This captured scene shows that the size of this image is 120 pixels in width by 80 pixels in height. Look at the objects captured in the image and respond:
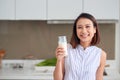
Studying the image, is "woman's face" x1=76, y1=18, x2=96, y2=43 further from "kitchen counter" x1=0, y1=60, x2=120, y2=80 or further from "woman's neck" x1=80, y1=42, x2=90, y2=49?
"kitchen counter" x1=0, y1=60, x2=120, y2=80

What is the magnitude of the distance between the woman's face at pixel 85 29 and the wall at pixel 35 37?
1681 mm

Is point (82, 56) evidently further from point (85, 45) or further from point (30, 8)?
point (30, 8)

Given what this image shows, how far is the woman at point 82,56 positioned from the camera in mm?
1397

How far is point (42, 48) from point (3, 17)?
0.69m

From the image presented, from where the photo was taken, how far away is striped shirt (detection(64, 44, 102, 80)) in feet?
4.59

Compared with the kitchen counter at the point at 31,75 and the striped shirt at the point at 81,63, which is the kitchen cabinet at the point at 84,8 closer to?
the kitchen counter at the point at 31,75

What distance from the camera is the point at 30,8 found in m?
2.72

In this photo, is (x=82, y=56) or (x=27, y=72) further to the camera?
→ (x=27, y=72)

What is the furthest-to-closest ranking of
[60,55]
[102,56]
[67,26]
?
1. [67,26]
2. [102,56]
3. [60,55]

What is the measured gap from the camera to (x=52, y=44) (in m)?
3.13

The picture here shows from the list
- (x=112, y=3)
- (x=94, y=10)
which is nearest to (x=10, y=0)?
(x=94, y=10)

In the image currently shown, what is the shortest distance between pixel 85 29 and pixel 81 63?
21 centimetres

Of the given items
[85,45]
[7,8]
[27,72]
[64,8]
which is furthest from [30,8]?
[85,45]

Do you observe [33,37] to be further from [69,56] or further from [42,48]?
[69,56]
